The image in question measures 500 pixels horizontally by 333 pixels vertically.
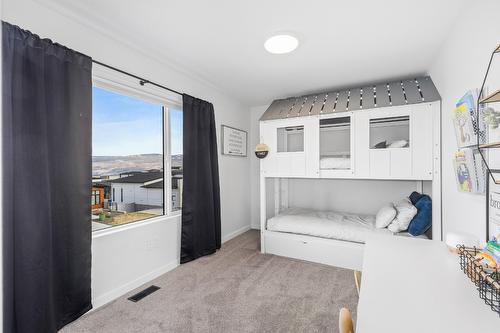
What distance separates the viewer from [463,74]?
6.04ft

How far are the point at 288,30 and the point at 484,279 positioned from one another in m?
2.05

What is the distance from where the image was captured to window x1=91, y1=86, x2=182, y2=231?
2266mm

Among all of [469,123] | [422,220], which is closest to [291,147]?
[422,220]

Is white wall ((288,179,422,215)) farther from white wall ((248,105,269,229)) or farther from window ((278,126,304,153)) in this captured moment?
window ((278,126,304,153))

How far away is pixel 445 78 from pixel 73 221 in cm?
347

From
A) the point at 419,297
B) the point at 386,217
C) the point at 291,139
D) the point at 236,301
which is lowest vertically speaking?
the point at 236,301

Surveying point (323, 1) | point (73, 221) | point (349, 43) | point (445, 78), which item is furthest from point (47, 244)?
point (445, 78)

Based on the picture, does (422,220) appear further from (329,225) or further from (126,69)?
(126,69)

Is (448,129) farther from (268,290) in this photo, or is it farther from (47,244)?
(47,244)

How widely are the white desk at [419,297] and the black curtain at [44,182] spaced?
1.95 m

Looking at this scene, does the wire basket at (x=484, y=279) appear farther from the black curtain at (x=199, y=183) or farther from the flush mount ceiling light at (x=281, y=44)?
the black curtain at (x=199, y=183)

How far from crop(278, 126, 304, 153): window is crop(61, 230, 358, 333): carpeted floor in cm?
150

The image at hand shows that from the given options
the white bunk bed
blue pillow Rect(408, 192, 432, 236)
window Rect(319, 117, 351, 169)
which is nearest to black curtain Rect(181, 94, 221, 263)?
the white bunk bed

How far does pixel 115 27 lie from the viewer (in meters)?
2.06
